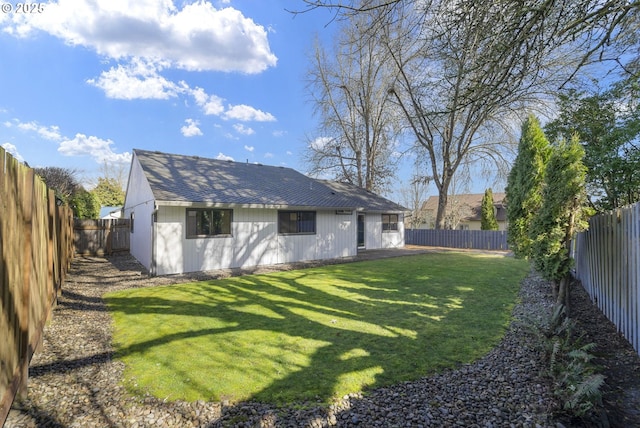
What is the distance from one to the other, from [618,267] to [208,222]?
33.5 ft

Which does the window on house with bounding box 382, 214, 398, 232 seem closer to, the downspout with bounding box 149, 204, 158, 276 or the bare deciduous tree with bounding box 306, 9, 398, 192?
the bare deciduous tree with bounding box 306, 9, 398, 192

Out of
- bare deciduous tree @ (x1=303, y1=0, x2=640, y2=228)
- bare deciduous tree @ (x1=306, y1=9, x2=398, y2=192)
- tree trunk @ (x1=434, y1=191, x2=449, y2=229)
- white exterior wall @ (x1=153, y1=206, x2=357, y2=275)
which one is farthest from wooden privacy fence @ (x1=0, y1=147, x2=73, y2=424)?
bare deciduous tree @ (x1=306, y1=9, x2=398, y2=192)

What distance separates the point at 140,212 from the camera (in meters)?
12.4

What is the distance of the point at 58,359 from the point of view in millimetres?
3945

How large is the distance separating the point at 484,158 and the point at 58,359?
74.5 feet

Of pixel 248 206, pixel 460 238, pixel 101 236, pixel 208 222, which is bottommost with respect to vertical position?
pixel 460 238

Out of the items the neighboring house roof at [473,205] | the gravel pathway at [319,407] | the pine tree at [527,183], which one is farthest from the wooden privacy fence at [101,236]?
the neighboring house roof at [473,205]

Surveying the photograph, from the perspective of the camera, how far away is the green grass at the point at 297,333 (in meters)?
3.33

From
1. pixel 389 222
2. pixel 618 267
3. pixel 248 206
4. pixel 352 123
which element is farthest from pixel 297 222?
pixel 352 123

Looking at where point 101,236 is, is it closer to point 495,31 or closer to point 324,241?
point 324,241

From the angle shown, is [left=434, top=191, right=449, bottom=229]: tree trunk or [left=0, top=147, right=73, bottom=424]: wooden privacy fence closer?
[left=0, top=147, right=73, bottom=424]: wooden privacy fence

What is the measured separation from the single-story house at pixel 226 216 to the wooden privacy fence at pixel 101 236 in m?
0.91

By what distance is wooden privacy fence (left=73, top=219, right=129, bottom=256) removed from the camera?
14648mm

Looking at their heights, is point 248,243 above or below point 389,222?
below
